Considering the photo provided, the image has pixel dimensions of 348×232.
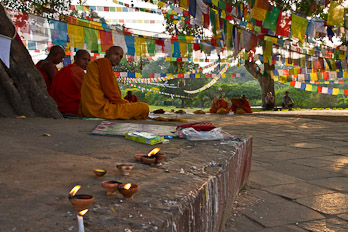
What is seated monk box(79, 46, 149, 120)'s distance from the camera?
17.0 ft

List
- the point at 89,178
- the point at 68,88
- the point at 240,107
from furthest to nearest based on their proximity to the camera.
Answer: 1. the point at 240,107
2. the point at 68,88
3. the point at 89,178

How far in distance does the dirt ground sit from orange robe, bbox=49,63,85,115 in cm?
310

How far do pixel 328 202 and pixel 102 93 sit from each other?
12.6ft

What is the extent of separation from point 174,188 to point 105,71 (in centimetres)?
409

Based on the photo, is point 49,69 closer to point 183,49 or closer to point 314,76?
point 183,49

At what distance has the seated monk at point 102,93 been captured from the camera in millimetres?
5180

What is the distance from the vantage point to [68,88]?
573 cm

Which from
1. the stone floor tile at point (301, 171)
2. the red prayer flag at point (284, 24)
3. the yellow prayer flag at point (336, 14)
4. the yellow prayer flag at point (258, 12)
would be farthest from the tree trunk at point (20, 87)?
the yellow prayer flag at point (336, 14)

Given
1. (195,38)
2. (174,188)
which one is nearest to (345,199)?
(174,188)

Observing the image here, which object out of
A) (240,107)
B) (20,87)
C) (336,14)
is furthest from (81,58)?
(240,107)

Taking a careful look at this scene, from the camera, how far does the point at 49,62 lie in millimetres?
6355

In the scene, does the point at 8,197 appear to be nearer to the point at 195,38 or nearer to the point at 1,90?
the point at 1,90

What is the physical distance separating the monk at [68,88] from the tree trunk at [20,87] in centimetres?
107

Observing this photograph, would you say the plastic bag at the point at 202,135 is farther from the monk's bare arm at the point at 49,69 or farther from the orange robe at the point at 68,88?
the monk's bare arm at the point at 49,69
